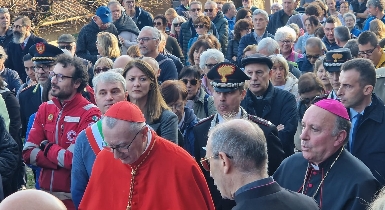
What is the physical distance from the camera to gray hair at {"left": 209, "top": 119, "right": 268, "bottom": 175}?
12.4 ft

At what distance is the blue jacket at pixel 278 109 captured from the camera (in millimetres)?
7082

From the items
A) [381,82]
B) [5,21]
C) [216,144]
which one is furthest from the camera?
[5,21]

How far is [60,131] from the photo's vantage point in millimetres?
6316

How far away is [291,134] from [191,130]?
1.03m

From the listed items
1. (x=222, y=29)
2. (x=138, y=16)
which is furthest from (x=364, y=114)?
(x=138, y=16)

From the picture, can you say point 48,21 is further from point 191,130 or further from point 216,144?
point 216,144

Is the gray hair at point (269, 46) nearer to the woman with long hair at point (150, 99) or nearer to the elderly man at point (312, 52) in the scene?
the elderly man at point (312, 52)

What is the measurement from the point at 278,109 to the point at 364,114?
1.30 meters

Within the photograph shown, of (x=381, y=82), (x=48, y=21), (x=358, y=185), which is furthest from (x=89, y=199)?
(x=48, y=21)

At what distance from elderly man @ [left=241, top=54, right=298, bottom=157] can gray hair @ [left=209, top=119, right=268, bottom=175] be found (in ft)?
10.4

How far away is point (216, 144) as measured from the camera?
387cm

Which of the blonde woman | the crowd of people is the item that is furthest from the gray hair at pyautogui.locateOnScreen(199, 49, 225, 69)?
the blonde woman

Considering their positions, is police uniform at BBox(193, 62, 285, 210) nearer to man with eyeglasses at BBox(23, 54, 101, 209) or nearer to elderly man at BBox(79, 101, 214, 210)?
man with eyeglasses at BBox(23, 54, 101, 209)

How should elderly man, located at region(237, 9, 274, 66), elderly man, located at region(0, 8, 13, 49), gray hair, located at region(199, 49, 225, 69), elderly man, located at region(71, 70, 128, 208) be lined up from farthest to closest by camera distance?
elderly man, located at region(0, 8, 13, 49)
elderly man, located at region(237, 9, 274, 66)
gray hair, located at region(199, 49, 225, 69)
elderly man, located at region(71, 70, 128, 208)
